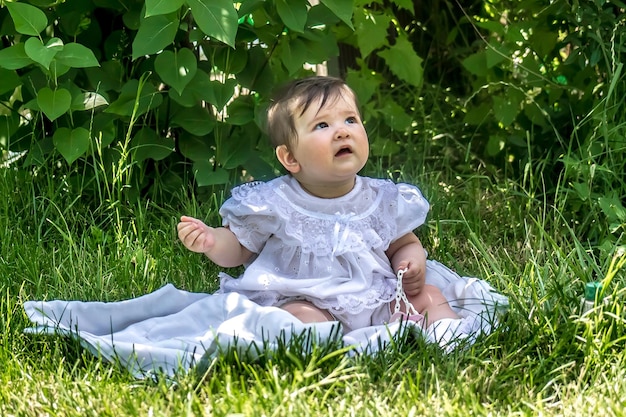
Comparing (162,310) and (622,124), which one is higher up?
(622,124)

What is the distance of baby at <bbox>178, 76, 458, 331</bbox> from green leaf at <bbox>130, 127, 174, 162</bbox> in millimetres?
536

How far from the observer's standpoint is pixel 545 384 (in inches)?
81.5

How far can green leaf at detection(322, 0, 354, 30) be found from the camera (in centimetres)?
282

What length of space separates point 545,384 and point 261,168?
4.54ft

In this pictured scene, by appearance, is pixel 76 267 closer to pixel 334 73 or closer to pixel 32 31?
pixel 32 31

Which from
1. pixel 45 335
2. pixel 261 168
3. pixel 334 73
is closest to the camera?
pixel 45 335

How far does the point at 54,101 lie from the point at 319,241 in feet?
3.13

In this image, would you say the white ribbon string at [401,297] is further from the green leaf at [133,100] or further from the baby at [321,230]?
the green leaf at [133,100]

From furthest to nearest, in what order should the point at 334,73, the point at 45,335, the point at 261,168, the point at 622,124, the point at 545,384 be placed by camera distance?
the point at 334,73 < the point at 261,168 < the point at 622,124 < the point at 45,335 < the point at 545,384

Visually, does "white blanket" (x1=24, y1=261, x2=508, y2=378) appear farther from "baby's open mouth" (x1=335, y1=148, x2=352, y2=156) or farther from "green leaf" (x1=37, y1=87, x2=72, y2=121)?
"green leaf" (x1=37, y1=87, x2=72, y2=121)

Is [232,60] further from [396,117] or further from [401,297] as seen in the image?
[401,297]

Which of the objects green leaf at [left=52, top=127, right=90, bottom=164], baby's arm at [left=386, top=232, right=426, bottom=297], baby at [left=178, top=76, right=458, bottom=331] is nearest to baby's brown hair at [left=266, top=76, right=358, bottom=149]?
baby at [left=178, top=76, right=458, bottom=331]

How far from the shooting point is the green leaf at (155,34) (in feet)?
8.97

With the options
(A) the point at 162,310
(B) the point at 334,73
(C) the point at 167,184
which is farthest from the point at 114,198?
(B) the point at 334,73
